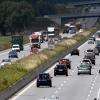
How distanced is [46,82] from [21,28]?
147m

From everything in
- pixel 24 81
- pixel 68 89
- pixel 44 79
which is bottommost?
pixel 68 89

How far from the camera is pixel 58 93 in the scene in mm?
48625

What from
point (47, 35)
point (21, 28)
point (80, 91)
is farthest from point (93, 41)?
point (80, 91)

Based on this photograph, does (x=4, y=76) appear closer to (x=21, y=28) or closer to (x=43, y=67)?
(x=43, y=67)

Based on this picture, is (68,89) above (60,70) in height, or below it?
above

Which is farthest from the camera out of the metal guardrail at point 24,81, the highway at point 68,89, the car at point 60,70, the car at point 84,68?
the car at point 84,68

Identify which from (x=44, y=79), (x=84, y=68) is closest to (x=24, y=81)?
(x=44, y=79)

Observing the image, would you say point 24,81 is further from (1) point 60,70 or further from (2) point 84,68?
(2) point 84,68

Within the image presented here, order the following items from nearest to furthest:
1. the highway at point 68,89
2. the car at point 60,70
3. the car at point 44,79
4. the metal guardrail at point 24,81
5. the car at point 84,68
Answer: the metal guardrail at point 24,81, the highway at point 68,89, the car at point 44,79, the car at point 60,70, the car at point 84,68

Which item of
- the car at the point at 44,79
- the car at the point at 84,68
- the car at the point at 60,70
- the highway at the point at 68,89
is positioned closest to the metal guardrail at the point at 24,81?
the highway at the point at 68,89

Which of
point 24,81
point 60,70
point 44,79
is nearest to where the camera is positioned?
point 44,79

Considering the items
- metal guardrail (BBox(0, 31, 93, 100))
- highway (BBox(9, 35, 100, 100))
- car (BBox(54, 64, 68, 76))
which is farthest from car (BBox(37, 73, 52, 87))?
car (BBox(54, 64, 68, 76))

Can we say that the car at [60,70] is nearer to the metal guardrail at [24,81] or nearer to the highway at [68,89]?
the highway at [68,89]

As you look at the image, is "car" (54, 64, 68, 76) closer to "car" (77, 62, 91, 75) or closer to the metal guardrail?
"car" (77, 62, 91, 75)
